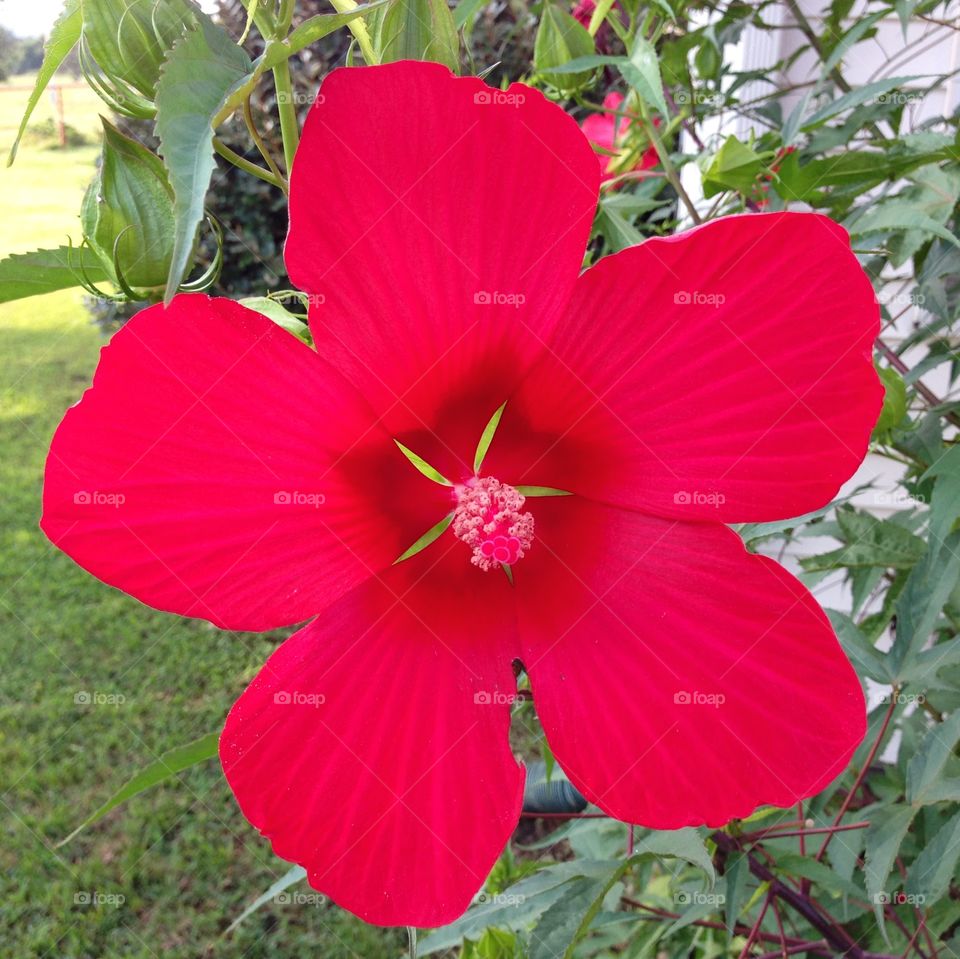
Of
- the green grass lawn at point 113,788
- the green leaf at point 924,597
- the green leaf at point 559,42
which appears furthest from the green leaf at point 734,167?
the green grass lawn at point 113,788

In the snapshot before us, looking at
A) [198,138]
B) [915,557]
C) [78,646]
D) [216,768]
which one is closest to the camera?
[198,138]

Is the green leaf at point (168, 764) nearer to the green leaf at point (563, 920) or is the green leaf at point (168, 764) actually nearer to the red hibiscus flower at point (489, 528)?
the red hibiscus flower at point (489, 528)

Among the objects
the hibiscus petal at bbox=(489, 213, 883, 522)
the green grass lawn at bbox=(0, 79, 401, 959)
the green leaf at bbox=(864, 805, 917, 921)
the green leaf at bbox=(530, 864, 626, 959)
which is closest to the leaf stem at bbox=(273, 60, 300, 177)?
the hibiscus petal at bbox=(489, 213, 883, 522)

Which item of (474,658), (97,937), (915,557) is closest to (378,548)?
(474,658)

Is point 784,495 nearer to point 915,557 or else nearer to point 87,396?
point 87,396

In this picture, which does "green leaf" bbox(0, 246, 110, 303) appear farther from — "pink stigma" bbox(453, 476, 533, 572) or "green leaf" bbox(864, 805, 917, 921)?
"green leaf" bbox(864, 805, 917, 921)
